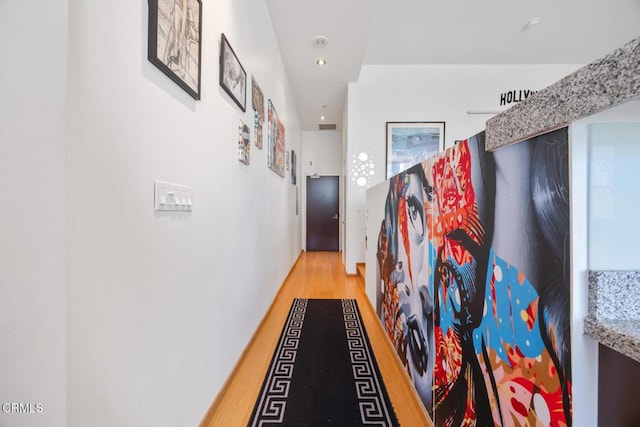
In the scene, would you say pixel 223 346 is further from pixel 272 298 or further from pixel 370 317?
pixel 370 317

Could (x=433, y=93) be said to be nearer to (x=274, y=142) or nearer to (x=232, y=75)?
(x=274, y=142)

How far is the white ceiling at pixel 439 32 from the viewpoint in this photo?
2662 millimetres

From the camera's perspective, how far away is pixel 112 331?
0.72m

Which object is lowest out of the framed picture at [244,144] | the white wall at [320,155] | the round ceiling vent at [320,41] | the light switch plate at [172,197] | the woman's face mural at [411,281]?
the woman's face mural at [411,281]

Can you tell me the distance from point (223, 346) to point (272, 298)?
129cm

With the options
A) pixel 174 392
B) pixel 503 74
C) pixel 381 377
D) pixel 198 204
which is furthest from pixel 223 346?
pixel 503 74

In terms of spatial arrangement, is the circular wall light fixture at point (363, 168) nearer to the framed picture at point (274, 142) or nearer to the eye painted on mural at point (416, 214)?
the framed picture at point (274, 142)

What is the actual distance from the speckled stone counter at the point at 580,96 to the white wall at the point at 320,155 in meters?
5.69

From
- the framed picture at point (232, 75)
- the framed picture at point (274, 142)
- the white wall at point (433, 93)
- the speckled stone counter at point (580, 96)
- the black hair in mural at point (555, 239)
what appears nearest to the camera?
the speckled stone counter at point (580, 96)

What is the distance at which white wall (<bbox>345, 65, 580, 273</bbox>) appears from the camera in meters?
3.92

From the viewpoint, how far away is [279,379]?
1.63 meters

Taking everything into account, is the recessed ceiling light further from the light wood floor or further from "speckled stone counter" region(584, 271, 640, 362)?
"speckled stone counter" region(584, 271, 640, 362)

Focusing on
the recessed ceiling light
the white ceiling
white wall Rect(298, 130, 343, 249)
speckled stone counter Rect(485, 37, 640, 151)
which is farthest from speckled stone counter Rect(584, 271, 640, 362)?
white wall Rect(298, 130, 343, 249)

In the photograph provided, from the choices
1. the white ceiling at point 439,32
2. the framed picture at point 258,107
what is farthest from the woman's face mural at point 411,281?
the white ceiling at point 439,32
